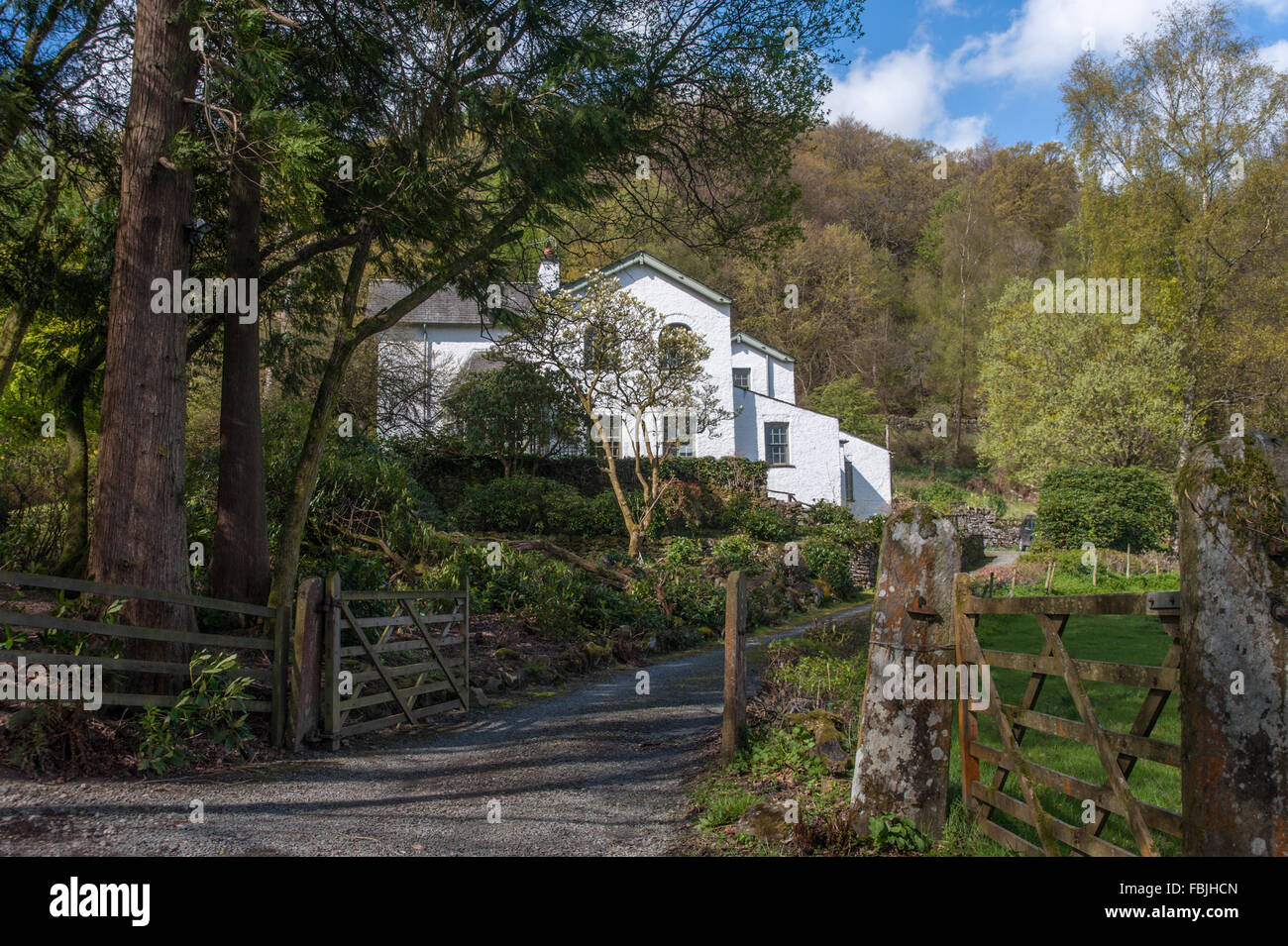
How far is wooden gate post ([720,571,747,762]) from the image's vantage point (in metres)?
7.28

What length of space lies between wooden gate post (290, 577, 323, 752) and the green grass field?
19.6 feet

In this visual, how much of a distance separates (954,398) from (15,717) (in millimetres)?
58329

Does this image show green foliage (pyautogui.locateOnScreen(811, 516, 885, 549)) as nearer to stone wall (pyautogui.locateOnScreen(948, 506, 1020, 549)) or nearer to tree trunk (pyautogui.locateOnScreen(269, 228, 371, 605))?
stone wall (pyautogui.locateOnScreen(948, 506, 1020, 549))

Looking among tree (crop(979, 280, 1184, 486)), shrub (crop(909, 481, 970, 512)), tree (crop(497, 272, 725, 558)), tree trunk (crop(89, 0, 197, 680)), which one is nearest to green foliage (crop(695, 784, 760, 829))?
tree trunk (crop(89, 0, 197, 680))

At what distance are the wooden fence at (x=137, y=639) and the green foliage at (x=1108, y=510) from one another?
87.3 feet

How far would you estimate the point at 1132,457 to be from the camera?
31.1 m

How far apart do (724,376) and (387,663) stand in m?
25.0

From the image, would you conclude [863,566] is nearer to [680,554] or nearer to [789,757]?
[680,554]

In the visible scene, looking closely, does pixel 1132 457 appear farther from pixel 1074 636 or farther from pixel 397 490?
pixel 397 490

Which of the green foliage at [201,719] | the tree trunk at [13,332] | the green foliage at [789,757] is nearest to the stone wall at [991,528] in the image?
the green foliage at [789,757]

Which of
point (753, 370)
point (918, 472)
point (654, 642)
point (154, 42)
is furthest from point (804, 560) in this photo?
point (918, 472)

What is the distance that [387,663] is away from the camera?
10.8 metres

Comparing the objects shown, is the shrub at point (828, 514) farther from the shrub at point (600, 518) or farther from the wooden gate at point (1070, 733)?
the wooden gate at point (1070, 733)

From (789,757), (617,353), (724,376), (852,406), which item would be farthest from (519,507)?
(852,406)
